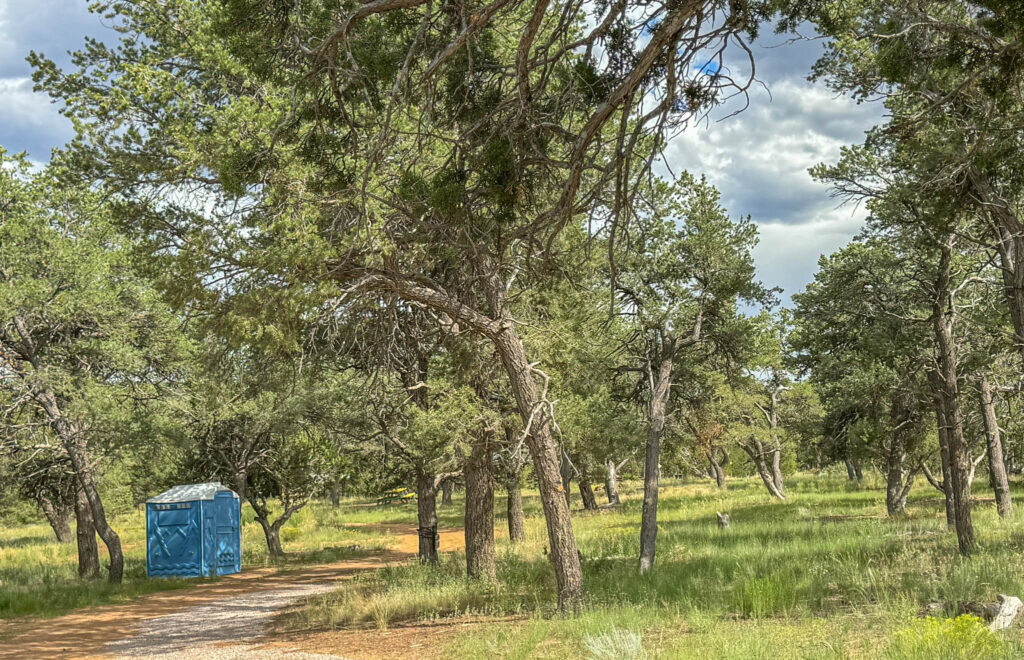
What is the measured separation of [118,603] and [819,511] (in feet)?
67.1

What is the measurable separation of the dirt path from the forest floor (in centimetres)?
6

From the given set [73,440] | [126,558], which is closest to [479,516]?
[73,440]

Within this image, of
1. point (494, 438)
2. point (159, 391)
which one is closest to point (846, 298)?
point (494, 438)

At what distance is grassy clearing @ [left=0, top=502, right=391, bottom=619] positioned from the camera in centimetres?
1648

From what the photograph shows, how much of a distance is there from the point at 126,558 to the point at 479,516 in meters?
16.9

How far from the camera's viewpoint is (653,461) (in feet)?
48.3

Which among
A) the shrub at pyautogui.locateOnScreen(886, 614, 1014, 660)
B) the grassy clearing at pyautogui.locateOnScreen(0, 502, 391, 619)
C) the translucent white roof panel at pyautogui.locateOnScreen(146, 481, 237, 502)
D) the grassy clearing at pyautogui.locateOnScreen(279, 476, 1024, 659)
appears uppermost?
the translucent white roof panel at pyautogui.locateOnScreen(146, 481, 237, 502)

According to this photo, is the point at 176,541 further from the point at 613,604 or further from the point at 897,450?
the point at 897,450

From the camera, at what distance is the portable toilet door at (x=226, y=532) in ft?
71.6

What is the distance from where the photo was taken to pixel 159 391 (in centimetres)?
1953

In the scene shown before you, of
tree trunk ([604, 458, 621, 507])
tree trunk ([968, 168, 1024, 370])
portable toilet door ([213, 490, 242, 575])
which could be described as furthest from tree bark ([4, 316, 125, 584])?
tree trunk ([604, 458, 621, 507])

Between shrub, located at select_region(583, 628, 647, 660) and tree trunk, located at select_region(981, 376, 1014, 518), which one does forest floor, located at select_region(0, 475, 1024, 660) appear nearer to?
shrub, located at select_region(583, 628, 647, 660)

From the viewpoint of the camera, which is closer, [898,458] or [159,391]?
[159,391]

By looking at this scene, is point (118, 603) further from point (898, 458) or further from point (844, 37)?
point (898, 458)
